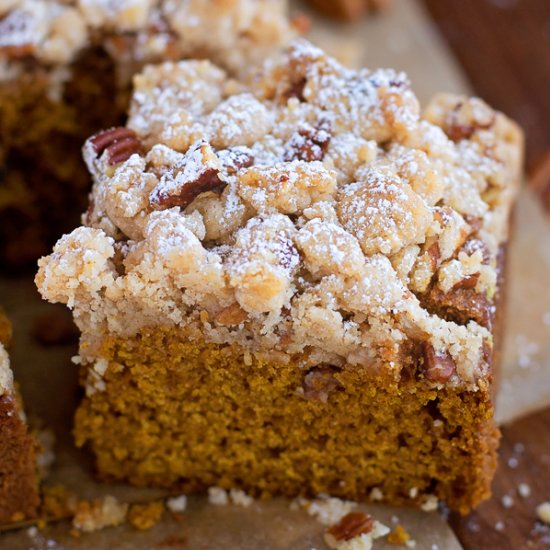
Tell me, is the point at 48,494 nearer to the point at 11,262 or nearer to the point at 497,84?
the point at 11,262

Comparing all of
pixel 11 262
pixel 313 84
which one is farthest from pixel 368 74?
pixel 11 262

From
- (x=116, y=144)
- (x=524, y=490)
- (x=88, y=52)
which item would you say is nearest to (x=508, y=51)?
(x=88, y=52)

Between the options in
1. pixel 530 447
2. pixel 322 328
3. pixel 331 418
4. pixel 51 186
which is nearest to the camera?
pixel 322 328

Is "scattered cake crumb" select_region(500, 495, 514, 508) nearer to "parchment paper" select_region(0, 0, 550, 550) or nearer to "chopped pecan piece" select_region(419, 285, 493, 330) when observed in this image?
"parchment paper" select_region(0, 0, 550, 550)

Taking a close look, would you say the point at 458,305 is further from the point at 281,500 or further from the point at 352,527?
the point at 281,500

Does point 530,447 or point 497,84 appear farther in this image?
point 497,84

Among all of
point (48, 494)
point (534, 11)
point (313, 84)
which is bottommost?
point (48, 494)

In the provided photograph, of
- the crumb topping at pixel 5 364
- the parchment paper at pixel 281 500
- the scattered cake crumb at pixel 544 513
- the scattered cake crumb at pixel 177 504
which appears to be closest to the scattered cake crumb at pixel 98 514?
the parchment paper at pixel 281 500
